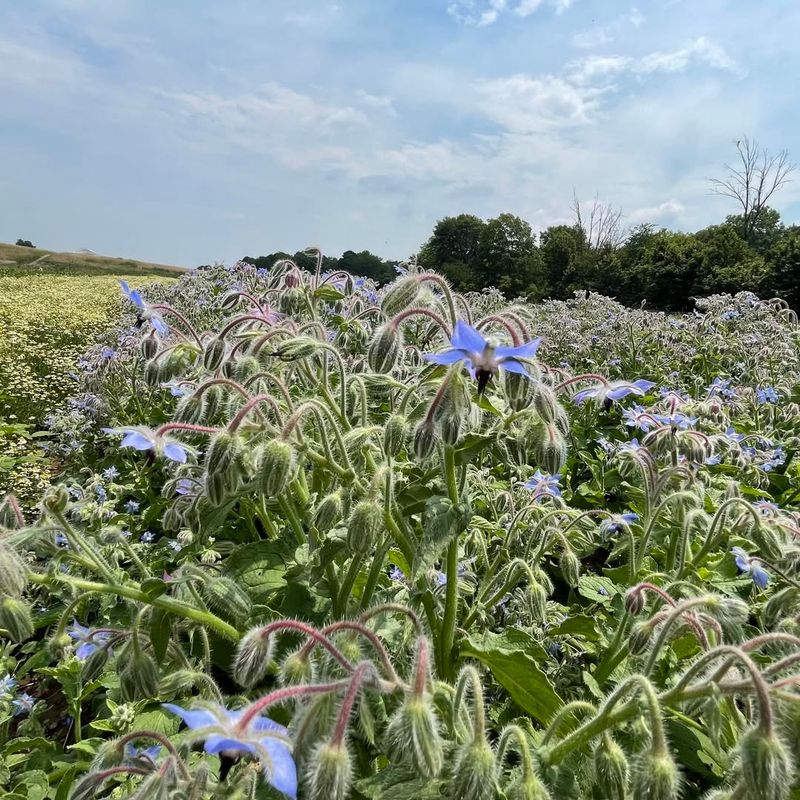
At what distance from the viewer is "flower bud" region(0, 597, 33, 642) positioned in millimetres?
1222

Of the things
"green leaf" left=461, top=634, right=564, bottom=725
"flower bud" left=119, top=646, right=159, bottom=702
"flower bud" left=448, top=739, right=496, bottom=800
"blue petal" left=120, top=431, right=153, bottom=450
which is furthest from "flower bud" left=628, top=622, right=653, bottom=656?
"blue petal" left=120, top=431, right=153, bottom=450

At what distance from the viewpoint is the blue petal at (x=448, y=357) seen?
3.63 feet

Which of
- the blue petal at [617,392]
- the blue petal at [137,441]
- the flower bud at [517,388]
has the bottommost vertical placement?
the blue petal at [137,441]

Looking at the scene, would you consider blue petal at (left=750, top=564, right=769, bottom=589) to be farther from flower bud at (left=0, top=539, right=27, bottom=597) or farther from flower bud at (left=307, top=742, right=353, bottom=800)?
flower bud at (left=0, top=539, right=27, bottom=597)

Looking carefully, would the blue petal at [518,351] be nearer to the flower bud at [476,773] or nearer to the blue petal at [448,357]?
the blue petal at [448,357]

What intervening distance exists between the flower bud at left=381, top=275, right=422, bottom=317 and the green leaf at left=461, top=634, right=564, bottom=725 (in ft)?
2.62

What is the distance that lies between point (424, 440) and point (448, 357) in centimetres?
16

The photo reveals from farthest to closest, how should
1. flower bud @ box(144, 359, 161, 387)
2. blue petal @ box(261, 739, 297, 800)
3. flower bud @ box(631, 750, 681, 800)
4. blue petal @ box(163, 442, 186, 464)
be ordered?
flower bud @ box(144, 359, 161, 387) → blue petal @ box(163, 442, 186, 464) → flower bud @ box(631, 750, 681, 800) → blue petal @ box(261, 739, 297, 800)

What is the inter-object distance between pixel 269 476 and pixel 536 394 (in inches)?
22.2

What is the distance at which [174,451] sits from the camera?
1.46 metres

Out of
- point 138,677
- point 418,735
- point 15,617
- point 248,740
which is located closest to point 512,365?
point 418,735

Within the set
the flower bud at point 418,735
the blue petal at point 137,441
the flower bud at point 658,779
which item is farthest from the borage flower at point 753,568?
the blue petal at point 137,441

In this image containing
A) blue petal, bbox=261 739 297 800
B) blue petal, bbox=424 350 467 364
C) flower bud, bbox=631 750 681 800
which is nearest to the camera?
blue petal, bbox=261 739 297 800

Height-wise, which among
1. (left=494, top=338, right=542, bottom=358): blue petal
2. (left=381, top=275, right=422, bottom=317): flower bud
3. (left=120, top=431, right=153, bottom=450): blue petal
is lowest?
(left=120, top=431, right=153, bottom=450): blue petal
